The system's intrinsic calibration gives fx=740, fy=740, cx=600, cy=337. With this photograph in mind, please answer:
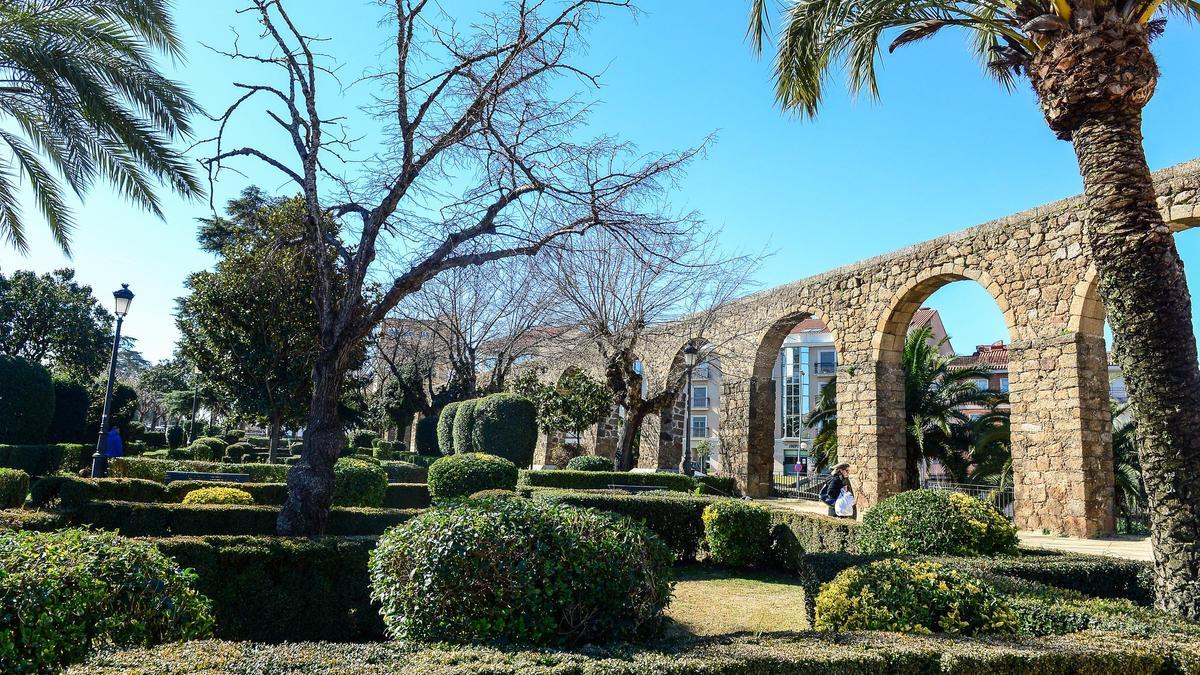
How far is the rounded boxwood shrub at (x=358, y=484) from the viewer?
10.4 m

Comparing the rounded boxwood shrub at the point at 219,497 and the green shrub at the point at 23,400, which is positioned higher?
the green shrub at the point at 23,400

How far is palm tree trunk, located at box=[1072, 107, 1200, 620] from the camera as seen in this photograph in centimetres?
446

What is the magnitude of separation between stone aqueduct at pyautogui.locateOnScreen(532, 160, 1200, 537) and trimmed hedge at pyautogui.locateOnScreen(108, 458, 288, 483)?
10895 mm

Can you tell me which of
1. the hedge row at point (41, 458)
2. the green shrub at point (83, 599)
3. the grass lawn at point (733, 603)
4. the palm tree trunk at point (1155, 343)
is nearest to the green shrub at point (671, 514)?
the grass lawn at point (733, 603)

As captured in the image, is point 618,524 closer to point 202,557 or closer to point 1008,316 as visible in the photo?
point 202,557

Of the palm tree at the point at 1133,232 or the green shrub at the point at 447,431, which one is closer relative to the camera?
the palm tree at the point at 1133,232

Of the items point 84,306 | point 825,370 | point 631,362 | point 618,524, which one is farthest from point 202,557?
point 825,370

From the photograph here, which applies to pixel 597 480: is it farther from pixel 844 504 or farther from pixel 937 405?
pixel 937 405

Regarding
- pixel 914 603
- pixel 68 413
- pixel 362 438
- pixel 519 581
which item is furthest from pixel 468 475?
pixel 362 438

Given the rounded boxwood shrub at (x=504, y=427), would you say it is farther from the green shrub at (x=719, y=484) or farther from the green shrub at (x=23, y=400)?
the green shrub at (x=23, y=400)

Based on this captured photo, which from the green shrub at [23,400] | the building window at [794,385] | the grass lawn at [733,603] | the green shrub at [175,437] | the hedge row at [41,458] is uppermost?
the building window at [794,385]

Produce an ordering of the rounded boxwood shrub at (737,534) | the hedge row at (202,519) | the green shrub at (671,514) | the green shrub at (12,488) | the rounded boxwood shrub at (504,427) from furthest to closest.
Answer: the rounded boxwood shrub at (504,427) → the green shrub at (671,514) → the rounded boxwood shrub at (737,534) → the green shrub at (12,488) → the hedge row at (202,519)

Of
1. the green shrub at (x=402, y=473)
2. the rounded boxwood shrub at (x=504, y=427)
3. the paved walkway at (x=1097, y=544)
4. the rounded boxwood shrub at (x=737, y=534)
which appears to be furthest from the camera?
the green shrub at (x=402, y=473)

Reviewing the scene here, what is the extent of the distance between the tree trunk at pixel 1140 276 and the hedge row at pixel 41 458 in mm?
15428
